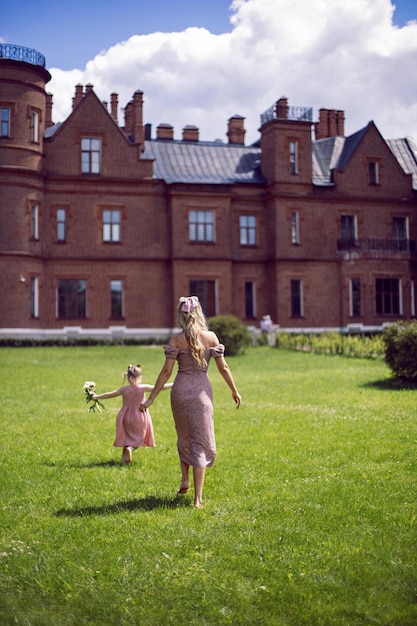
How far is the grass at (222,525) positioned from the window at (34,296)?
77.5 feet

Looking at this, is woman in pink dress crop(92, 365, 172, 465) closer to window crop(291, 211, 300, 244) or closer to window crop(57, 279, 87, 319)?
window crop(57, 279, 87, 319)

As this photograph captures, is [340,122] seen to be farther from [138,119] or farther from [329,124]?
[138,119]

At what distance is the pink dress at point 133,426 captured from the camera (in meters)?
10.0

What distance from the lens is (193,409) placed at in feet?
25.7

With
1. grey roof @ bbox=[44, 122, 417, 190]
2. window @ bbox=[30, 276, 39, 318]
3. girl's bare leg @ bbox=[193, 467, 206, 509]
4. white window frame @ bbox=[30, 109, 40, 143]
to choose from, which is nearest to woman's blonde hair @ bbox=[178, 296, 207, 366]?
girl's bare leg @ bbox=[193, 467, 206, 509]

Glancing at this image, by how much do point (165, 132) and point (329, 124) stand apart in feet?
34.4

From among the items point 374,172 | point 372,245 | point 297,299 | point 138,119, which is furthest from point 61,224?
point 374,172

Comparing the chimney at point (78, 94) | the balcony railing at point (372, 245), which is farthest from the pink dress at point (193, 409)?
the chimney at point (78, 94)

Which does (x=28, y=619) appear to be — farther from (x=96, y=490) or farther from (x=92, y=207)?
(x=92, y=207)

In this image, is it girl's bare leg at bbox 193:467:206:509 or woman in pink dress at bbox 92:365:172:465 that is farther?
woman in pink dress at bbox 92:365:172:465

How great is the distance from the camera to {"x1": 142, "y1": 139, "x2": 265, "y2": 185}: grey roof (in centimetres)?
4041

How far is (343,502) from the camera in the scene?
7703 millimetres

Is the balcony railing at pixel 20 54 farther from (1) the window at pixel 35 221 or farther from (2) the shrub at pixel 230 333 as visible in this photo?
(2) the shrub at pixel 230 333

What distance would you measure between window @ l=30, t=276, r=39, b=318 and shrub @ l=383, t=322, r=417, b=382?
22.1 m
